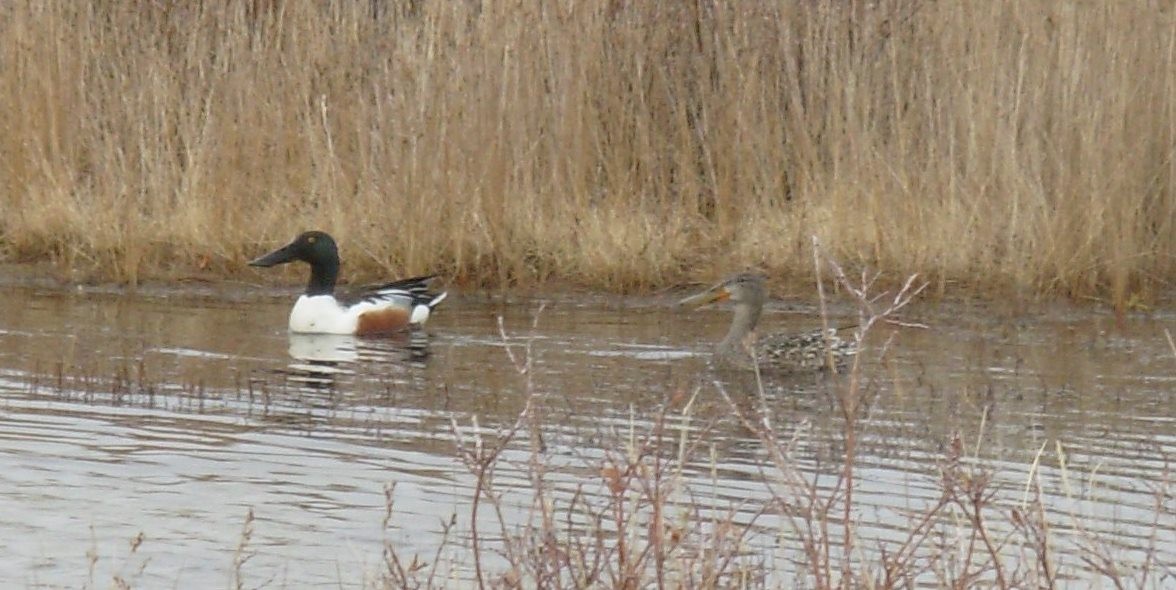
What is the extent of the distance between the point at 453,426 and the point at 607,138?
7.89 meters

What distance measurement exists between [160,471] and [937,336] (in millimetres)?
4772

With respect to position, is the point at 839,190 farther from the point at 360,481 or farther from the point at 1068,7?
the point at 360,481

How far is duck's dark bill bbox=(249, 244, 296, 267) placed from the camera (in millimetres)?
11258

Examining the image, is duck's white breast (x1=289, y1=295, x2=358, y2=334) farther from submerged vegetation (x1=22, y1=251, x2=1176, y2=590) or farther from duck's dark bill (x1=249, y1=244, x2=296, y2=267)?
submerged vegetation (x1=22, y1=251, x2=1176, y2=590)

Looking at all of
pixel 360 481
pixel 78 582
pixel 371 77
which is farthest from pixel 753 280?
pixel 78 582

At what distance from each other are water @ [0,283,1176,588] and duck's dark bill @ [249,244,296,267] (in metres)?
0.27

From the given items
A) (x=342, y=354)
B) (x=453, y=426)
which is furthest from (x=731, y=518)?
(x=342, y=354)

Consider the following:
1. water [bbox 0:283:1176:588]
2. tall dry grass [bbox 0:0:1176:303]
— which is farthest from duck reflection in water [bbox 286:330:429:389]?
tall dry grass [bbox 0:0:1176:303]

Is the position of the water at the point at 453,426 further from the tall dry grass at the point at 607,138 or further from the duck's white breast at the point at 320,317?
the tall dry grass at the point at 607,138

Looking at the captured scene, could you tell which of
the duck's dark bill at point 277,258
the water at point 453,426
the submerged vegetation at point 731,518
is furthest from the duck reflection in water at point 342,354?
the submerged vegetation at point 731,518

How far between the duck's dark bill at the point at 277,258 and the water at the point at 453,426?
0.27 metres

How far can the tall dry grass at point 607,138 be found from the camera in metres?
11.0

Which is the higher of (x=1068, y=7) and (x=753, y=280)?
(x=1068, y=7)

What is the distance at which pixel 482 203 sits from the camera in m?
11.5
